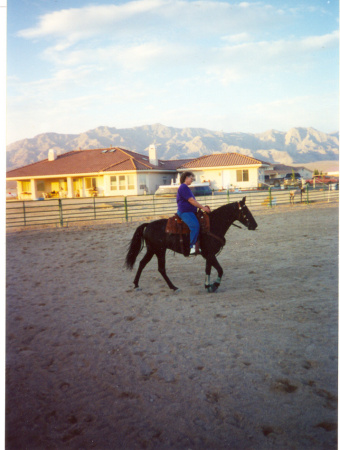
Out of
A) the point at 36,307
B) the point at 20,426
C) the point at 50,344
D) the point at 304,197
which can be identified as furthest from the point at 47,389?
the point at 304,197

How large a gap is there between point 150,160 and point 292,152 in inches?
5457

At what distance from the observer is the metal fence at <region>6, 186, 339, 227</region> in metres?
13.3

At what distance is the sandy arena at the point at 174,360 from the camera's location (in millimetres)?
2246

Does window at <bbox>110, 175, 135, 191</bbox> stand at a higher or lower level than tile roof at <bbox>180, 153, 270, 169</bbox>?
lower

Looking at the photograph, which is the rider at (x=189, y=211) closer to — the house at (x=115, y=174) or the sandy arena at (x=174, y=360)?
the sandy arena at (x=174, y=360)

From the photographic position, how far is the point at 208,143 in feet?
447

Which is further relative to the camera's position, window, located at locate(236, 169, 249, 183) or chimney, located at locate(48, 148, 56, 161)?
chimney, located at locate(48, 148, 56, 161)

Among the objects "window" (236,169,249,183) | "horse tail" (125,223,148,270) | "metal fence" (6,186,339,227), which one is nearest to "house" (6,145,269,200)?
"window" (236,169,249,183)

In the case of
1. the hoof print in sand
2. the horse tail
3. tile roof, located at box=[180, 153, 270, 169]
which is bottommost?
the hoof print in sand

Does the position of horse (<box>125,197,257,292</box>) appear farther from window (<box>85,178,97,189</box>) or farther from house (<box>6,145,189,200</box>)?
window (<box>85,178,97,189</box>)

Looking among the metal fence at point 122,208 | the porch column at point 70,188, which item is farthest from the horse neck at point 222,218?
the porch column at point 70,188

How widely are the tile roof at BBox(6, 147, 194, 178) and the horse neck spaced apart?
21084 millimetres

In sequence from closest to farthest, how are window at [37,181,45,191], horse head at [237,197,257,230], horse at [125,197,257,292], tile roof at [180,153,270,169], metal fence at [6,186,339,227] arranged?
horse at [125,197,257,292] < horse head at [237,197,257,230] < metal fence at [6,186,339,227] < tile roof at [180,153,270,169] < window at [37,181,45,191]

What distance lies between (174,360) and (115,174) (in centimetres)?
2384
